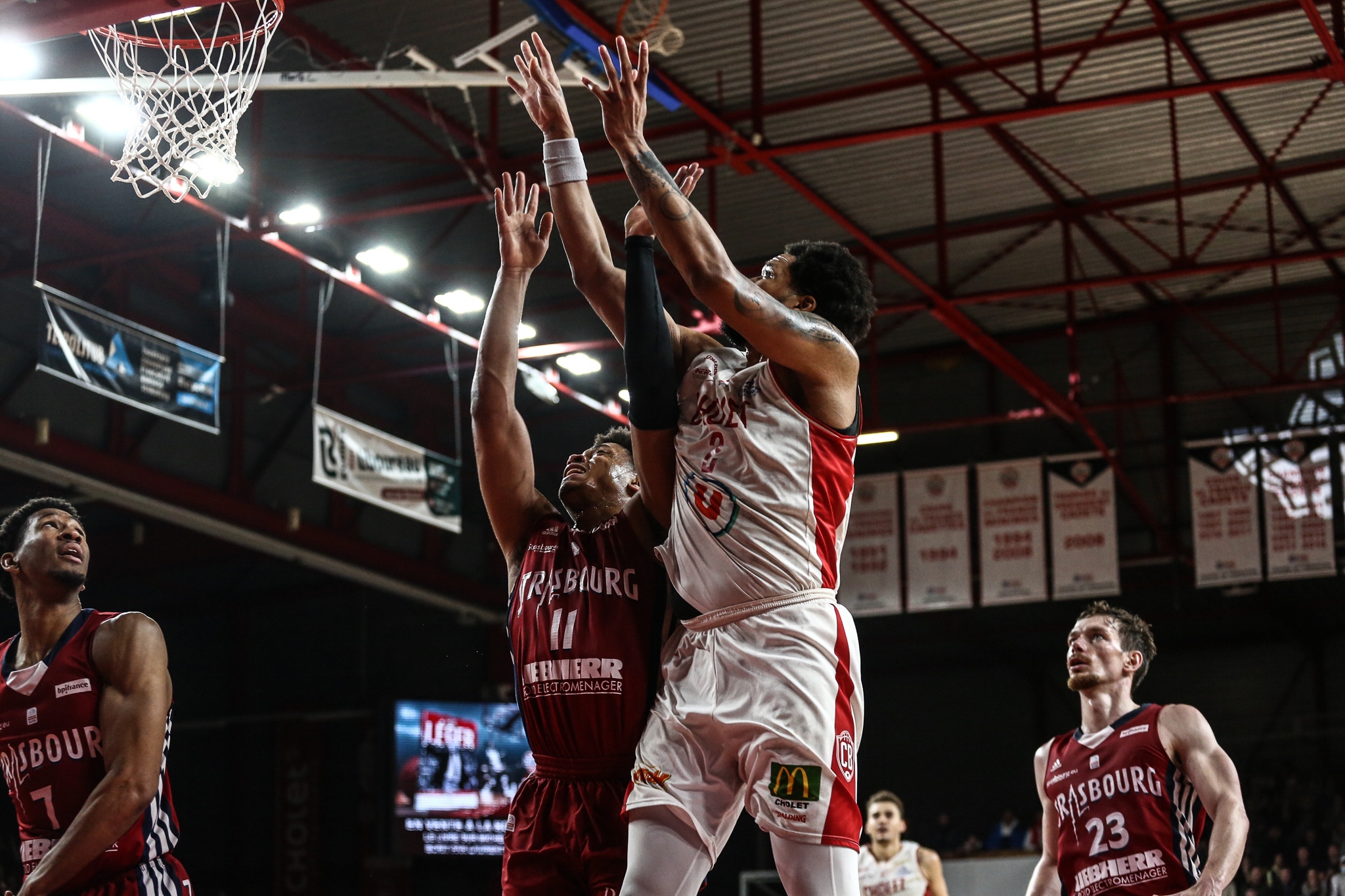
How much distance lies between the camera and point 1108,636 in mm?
7008

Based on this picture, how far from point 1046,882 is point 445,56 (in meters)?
10.3

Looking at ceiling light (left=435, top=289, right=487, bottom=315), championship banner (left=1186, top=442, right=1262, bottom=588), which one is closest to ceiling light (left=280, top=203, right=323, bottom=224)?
ceiling light (left=435, top=289, right=487, bottom=315)

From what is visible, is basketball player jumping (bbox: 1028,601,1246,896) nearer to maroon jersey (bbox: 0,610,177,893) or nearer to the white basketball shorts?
the white basketball shorts

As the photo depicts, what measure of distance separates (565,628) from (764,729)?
918 mm

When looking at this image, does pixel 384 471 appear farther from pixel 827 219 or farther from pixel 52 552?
pixel 52 552

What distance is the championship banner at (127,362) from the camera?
1288 cm

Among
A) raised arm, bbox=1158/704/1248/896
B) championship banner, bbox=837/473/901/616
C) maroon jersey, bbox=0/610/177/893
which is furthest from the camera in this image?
championship banner, bbox=837/473/901/616

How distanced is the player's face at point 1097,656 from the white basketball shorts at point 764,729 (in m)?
3.34

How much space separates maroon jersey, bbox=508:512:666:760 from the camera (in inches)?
169

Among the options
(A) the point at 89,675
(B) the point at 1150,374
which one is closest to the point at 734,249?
(B) the point at 1150,374

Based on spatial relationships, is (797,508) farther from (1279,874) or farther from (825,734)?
(1279,874)

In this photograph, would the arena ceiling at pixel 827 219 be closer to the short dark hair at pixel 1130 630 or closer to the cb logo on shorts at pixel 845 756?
the short dark hair at pixel 1130 630

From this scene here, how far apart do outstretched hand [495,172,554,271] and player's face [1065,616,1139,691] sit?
337 centimetres

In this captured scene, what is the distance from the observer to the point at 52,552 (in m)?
5.11
